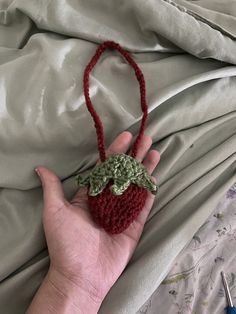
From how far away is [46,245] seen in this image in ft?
2.28

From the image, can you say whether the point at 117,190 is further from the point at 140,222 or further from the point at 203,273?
the point at 203,273

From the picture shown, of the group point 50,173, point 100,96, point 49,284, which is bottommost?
point 49,284

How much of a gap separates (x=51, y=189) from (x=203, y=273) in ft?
1.03

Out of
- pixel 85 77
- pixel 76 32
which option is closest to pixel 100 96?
pixel 85 77

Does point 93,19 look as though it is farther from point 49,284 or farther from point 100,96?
point 49,284

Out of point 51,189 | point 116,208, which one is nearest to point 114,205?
point 116,208

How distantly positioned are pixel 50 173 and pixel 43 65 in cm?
21

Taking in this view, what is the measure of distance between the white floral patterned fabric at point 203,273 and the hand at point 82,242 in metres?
0.09

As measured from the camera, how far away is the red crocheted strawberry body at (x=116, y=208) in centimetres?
65

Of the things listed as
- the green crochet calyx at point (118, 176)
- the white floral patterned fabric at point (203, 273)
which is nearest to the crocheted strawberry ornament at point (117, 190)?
the green crochet calyx at point (118, 176)

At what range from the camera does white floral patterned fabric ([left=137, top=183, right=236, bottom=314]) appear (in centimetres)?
68

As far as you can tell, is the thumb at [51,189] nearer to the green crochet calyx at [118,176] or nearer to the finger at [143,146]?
the green crochet calyx at [118,176]

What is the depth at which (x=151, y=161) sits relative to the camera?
73 centimetres

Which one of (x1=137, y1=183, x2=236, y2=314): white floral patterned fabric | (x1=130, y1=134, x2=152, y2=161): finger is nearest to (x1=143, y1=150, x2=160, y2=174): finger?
(x1=130, y1=134, x2=152, y2=161): finger
